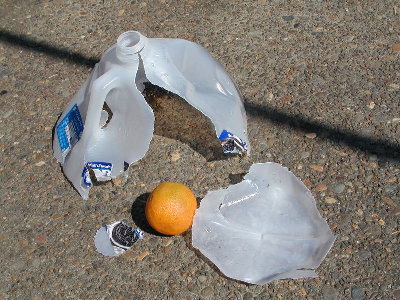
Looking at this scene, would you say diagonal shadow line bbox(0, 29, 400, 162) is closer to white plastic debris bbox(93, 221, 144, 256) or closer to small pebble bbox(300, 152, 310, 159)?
small pebble bbox(300, 152, 310, 159)

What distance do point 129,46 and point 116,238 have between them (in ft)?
2.79

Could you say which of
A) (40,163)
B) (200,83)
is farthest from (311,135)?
(40,163)

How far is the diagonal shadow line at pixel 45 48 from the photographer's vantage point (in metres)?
3.63

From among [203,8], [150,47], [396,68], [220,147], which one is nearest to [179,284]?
[220,147]

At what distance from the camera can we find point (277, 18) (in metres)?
3.72

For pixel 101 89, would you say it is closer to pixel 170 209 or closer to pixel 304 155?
pixel 170 209

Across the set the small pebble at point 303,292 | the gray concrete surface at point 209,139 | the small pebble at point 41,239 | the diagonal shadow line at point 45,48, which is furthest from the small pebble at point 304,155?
the diagonal shadow line at point 45,48

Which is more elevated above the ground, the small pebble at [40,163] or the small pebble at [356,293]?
the small pebble at [356,293]

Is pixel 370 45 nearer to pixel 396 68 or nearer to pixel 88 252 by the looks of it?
pixel 396 68

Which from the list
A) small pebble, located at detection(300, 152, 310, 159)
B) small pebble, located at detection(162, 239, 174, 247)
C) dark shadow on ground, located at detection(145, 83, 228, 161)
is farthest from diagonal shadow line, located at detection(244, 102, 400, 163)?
small pebble, located at detection(162, 239, 174, 247)

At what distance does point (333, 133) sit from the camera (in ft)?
9.84

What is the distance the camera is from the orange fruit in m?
2.53

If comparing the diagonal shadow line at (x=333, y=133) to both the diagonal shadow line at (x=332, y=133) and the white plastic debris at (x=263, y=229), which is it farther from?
the white plastic debris at (x=263, y=229)

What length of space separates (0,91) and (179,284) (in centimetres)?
173
